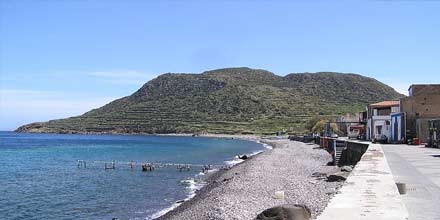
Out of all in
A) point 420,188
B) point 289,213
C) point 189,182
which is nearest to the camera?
point 289,213

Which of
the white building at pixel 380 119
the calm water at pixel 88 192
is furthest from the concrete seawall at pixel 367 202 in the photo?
the white building at pixel 380 119

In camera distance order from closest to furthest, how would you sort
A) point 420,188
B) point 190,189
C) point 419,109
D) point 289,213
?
point 289,213 < point 420,188 < point 190,189 < point 419,109

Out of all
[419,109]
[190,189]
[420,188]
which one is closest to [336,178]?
[420,188]

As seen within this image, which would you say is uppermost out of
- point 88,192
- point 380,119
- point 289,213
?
point 380,119

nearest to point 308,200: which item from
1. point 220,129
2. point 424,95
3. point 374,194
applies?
point 374,194

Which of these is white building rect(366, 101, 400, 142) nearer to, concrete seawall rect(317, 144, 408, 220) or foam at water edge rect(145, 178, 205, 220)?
foam at water edge rect(145, 178, 205, 220)

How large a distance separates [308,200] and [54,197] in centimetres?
1961

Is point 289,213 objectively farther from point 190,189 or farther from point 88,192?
point 88,192

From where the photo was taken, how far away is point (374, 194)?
13305 mm

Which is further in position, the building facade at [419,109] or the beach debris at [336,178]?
the building facade at [419,109]

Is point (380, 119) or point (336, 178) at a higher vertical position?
point (380, 119)

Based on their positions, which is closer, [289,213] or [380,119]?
[289,213]

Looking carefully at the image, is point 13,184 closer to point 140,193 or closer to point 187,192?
point 140,193

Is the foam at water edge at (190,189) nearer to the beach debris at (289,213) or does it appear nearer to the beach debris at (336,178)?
the beach debris at (336,178)
